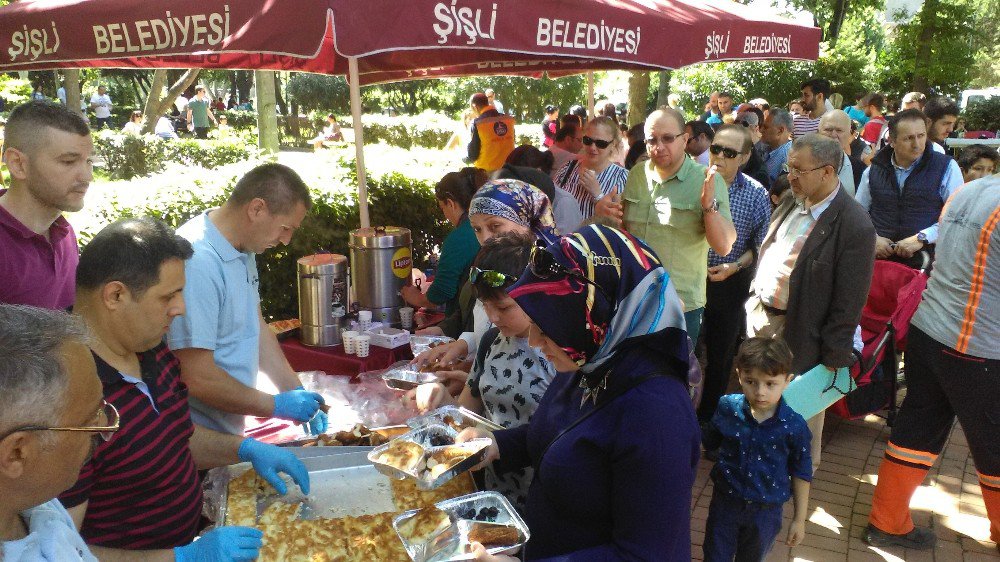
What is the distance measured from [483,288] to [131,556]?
134cm

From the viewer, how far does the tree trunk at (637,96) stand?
13258mm

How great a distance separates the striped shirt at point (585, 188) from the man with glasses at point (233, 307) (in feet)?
10.4

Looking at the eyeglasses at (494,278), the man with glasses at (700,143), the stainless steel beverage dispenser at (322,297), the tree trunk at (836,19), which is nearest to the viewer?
the eyeglasses at (494,278)

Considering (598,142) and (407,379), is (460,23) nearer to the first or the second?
(407,379)

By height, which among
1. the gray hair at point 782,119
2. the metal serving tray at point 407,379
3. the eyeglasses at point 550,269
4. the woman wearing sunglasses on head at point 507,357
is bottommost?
the metal serving tray at point 407,379

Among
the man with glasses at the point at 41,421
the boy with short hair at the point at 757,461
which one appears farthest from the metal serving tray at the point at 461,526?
the boy with short hair at the point at 757,461

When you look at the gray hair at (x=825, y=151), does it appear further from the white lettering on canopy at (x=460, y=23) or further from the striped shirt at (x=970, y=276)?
the white lettering on canopy at (x=460, y=23)

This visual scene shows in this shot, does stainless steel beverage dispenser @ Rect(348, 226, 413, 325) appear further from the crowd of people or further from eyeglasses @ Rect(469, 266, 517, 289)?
eyeglasses @ Rect(469, 266, 517, 289)

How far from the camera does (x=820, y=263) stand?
4.09 metres

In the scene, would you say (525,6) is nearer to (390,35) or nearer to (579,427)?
(390,35)

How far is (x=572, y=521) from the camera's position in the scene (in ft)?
6.26

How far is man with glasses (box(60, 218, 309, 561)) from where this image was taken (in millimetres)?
1995

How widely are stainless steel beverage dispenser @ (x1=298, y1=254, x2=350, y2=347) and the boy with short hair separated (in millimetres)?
2278

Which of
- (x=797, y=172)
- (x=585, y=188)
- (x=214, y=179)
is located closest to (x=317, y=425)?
(x=797, y=172)
